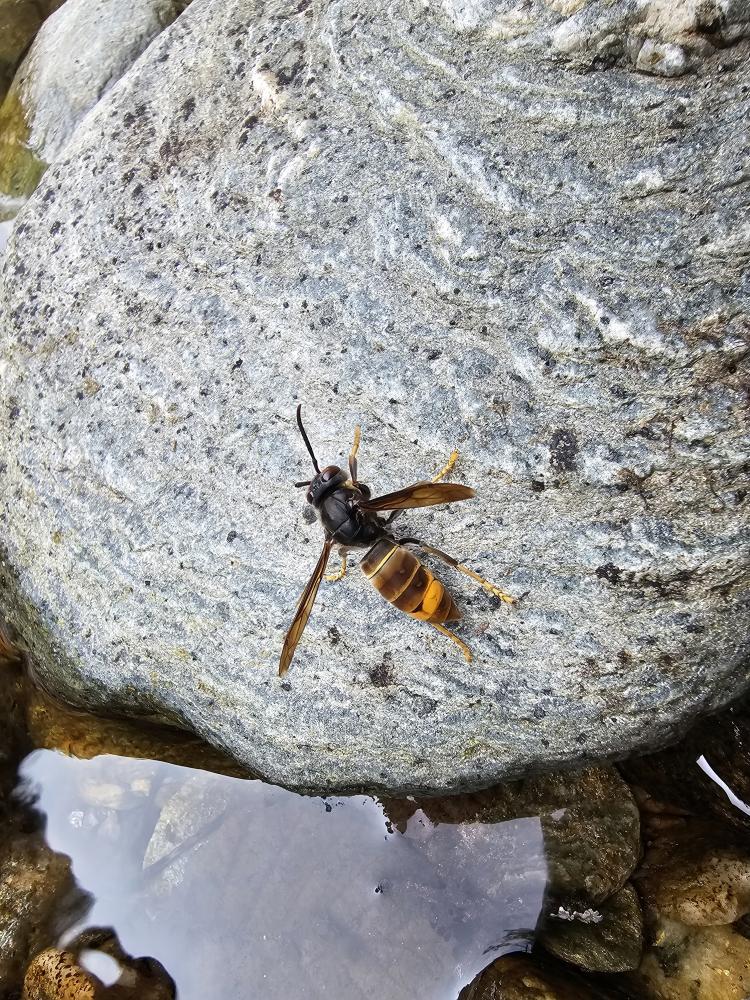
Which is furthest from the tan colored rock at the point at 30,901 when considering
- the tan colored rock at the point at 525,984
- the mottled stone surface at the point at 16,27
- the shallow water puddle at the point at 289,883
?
the mottled stone surface at the point at 16,27

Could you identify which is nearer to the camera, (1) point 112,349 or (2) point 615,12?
(2) point 615,12

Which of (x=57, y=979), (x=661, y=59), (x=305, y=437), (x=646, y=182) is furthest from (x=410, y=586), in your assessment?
(x=57, y=979)

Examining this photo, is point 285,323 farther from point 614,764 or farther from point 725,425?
point 614,764

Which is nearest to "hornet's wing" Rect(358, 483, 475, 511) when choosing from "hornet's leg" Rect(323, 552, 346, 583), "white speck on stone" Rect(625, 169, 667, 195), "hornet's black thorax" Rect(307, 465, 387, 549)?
"hornet's black thorax" Rect(307, 465, 387, 549)

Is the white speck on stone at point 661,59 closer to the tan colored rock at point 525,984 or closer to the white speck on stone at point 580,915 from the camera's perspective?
the white speck on stone at point 580,915

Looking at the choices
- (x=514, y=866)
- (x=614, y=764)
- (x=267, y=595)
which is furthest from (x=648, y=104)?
(x=514, y=866)
